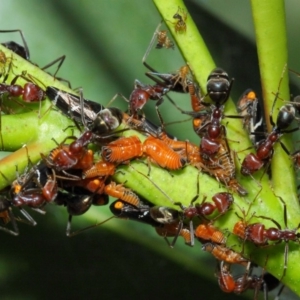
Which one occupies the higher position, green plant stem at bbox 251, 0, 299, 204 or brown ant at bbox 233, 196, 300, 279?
green plant stem at bbox 251, 0, 299, 204

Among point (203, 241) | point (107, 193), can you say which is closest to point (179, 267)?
point (203, 241)

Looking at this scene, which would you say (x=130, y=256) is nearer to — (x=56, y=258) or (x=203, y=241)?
(x=56, y=258)

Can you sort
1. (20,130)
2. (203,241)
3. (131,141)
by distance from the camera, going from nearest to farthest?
(20,130), (131,141), (203,241)

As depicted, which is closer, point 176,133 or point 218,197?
point 218,197

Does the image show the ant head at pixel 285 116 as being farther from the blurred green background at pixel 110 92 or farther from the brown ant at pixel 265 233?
the blurred green background at pixel 110 92

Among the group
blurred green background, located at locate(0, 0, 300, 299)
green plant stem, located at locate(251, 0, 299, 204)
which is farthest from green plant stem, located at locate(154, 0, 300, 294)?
blurred green background, located at locate(0, 0, 300, 299)

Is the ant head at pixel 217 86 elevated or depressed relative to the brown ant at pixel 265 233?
elevated

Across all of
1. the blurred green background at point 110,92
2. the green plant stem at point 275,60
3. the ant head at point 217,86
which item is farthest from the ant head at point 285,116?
the blurred green background at point 110,92

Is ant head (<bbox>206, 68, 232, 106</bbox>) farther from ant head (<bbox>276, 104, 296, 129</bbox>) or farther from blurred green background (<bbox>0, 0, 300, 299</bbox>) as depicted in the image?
blurred green background (<bbox>0, 0, 300, 299</bbox>)
